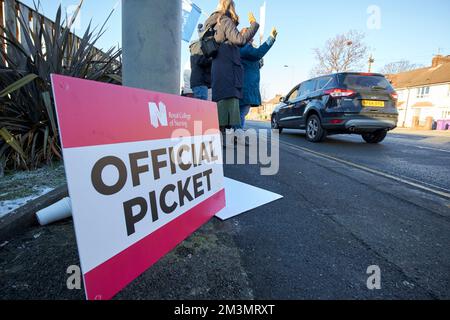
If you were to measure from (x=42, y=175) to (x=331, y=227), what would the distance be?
235 centimetres

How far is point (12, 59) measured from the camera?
2.52 meters

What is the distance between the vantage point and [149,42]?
5.38 ft

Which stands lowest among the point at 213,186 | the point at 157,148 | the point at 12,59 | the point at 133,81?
the point at 213,186

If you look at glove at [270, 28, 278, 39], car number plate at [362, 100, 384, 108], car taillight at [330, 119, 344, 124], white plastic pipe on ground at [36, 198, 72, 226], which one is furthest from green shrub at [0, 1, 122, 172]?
car number plate at [362, 100, 384, 108]

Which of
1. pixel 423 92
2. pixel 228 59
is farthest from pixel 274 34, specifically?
pixel 423 92

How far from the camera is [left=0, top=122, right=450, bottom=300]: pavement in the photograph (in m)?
1.01

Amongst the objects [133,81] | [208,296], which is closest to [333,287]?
[208,296]

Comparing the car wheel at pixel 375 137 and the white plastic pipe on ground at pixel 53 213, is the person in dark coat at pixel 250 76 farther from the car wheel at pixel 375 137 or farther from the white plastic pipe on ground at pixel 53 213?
the car wheel at pixel 375 137

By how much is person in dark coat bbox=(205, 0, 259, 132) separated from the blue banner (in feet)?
15.8

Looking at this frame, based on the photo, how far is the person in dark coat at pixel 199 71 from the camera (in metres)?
4.45

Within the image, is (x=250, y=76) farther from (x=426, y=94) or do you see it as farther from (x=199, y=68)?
(x=426, y=94)

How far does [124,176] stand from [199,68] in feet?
13.1

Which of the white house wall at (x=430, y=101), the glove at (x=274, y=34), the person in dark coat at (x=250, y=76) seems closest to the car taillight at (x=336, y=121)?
the person in dark coat at (x=250, y=76)

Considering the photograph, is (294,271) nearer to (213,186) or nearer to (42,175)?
(213,186)
